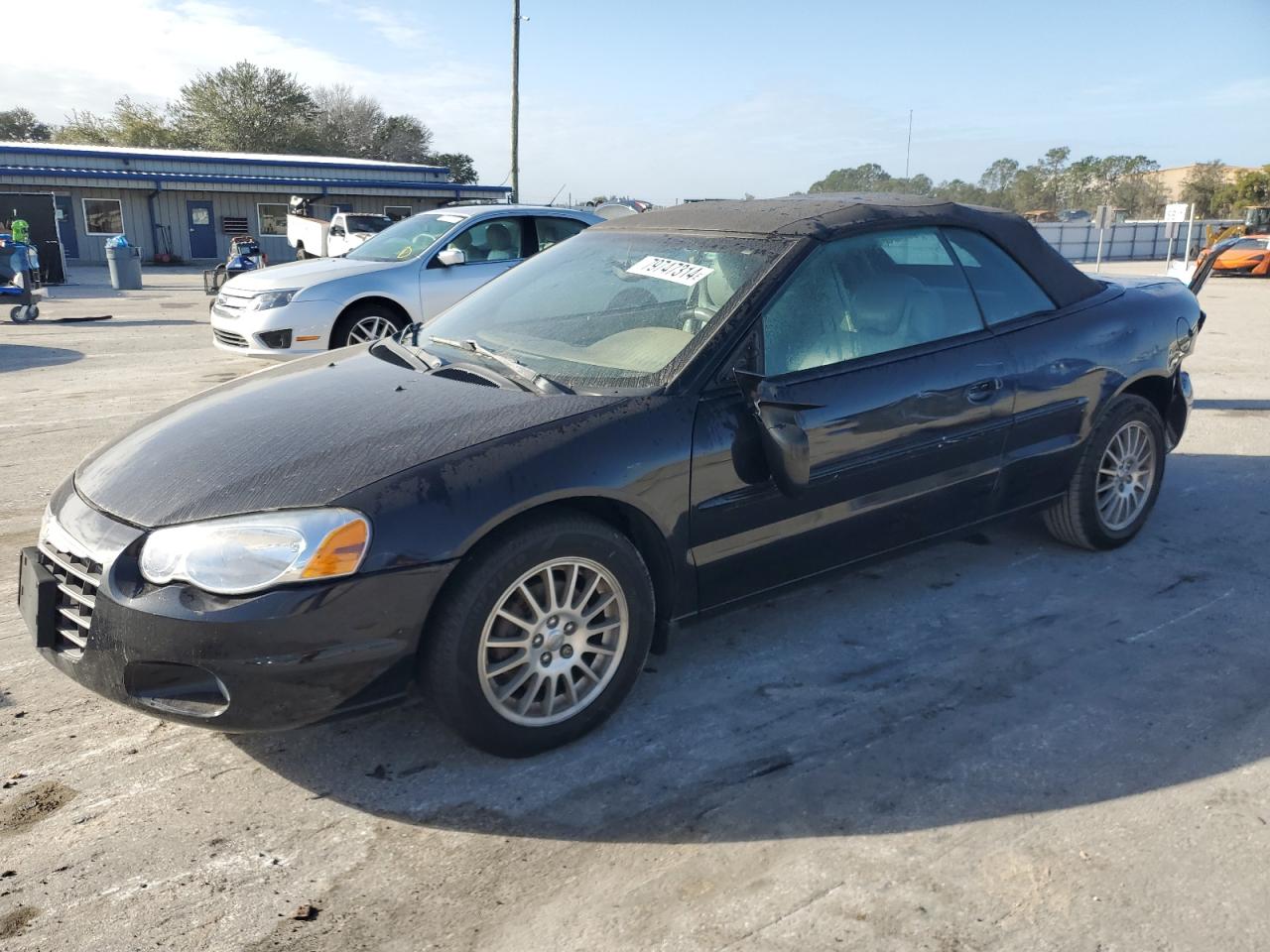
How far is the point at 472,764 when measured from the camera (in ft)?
9.66

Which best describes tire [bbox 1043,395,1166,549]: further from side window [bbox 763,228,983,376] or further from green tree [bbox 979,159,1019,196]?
green tree [bbox 979,159,1019,196]

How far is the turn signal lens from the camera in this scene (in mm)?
2539

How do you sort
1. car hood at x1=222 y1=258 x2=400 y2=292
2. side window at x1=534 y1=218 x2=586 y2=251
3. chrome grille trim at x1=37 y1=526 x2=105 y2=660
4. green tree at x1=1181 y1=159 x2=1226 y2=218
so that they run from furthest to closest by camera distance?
green tree at x1=1181 y1=159 x2=1226 y2=218 < side window at x1=534 y1=218 x2=586 y2=251 < car hood at x1=222 y1=258 x2=400 y2=292 < chrome grille trim at x1=37 y1=526 x2=105 y2=660

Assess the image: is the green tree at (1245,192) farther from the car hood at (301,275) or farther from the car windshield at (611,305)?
the car windshield at (611,305)

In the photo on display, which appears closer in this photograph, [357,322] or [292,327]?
[292,327]

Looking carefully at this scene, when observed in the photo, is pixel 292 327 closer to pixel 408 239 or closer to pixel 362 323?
pixel 362 323

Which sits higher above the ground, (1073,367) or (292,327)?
(1073,367)

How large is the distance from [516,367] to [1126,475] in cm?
305

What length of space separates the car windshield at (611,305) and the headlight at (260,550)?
990 mm

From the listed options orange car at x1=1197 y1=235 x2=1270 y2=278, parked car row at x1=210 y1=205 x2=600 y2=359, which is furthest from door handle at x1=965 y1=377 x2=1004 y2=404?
orange car at x1=1197 y1=235 x2=1270 y2=278

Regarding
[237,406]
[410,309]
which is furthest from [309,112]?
[237,406]

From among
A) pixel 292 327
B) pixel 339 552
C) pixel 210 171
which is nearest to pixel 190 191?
pixel 210 171

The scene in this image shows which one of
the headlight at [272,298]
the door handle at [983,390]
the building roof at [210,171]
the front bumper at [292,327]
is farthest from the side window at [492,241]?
the building roof at [210,171]

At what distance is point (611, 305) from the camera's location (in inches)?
147
